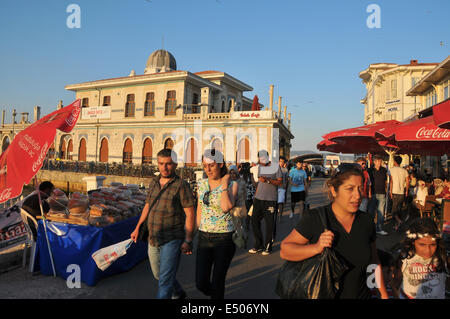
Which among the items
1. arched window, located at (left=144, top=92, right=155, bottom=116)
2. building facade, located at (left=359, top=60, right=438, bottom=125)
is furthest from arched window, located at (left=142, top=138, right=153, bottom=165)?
building facade, located at (left=359, top=60, right=438, bottom=125)

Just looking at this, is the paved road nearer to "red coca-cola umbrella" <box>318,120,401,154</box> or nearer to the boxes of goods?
the boxes of goods

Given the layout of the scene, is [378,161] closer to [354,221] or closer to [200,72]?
[354,221]

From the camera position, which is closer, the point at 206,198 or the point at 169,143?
the point at 206,198

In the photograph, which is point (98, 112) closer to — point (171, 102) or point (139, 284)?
point (171, 102)

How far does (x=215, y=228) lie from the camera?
315 centimetres

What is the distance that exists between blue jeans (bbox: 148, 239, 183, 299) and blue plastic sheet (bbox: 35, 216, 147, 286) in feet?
4.64

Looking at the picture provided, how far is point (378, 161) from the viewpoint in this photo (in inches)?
283

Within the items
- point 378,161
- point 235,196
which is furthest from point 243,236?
point 378,161

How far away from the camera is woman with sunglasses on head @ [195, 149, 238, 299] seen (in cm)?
306

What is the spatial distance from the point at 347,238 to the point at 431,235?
112 centimetres

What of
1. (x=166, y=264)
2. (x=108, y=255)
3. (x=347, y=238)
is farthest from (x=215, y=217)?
(x=347, y=238)

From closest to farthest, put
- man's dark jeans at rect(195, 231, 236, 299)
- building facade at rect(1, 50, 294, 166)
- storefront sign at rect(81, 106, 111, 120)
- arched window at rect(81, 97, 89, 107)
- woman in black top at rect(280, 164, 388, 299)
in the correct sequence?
woman in black top at rect(280, 164, 388, 299) → man's dark jeans at rect(195, 231, 236, 299) → building facade at rect(1, 50, 294, 166) → storefront sign at rect(81, 106, 111, 120) → arched window at rect(81, 97, 89, 107)

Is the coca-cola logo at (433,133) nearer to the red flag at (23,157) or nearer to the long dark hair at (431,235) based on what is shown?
the long dark hair at (431,235)

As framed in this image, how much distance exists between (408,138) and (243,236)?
3.85m
